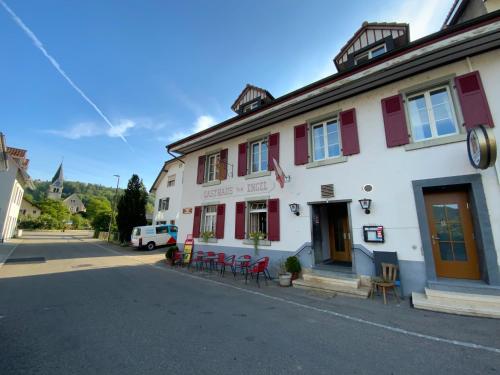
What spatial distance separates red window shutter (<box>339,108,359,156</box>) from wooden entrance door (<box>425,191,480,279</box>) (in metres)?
2.43

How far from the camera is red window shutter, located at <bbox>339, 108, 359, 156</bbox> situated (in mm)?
6938

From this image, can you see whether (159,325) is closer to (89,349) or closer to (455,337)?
(89,349)

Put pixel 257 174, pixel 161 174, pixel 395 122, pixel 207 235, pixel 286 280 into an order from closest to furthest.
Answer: pixel 395 122, pixel 286 280, pixel 257 174, pixel 207 235, pixel 161 174

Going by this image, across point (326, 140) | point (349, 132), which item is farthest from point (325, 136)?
point (349, 132)

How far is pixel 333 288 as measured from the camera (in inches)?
246

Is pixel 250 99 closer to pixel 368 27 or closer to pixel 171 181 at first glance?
pixel 368 27

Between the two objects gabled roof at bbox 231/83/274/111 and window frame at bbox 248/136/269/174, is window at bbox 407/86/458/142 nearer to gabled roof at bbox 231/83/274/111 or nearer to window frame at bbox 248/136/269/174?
window frame at bbox 248/136/269/174

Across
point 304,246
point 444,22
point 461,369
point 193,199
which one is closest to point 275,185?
point 304,246

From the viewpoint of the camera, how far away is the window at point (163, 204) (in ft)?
76.1

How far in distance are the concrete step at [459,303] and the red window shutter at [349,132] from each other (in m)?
4.09

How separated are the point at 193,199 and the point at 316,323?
8813 mm

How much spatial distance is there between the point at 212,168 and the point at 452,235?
9.53m

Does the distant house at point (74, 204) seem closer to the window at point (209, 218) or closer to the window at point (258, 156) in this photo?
the window at point (209, 218)

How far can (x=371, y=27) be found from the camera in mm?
8289
